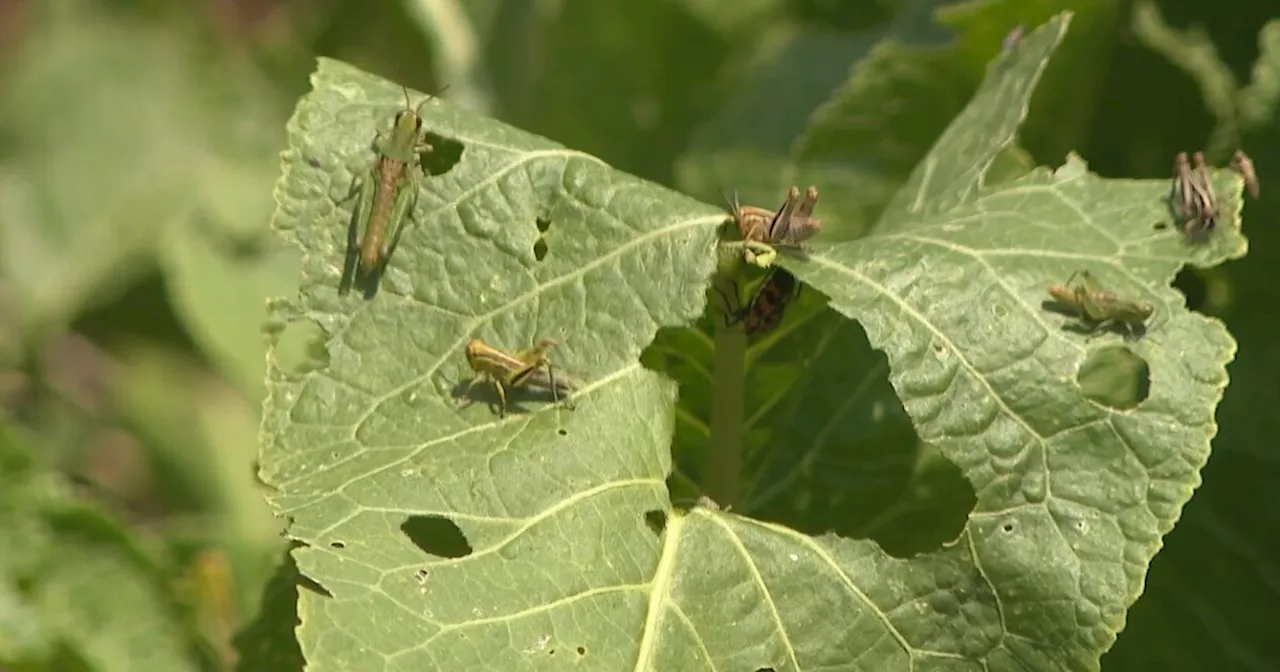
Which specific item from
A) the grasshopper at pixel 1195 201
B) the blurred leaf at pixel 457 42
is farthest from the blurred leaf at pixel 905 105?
the blurred leaf at pixel 457 42

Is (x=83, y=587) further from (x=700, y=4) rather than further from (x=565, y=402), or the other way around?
(x=700, y=4)

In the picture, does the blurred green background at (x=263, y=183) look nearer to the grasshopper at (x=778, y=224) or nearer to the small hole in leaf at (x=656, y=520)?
the small hole in leaf at (x=656, y=520)

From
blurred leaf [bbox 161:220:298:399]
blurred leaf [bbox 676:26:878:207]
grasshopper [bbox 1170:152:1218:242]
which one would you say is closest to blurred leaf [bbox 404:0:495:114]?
blurred leaf [bbox 161:220:298:399]

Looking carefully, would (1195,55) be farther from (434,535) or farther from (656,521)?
(434,535)

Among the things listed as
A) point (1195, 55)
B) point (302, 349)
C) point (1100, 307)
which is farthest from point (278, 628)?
point (1195, 55)

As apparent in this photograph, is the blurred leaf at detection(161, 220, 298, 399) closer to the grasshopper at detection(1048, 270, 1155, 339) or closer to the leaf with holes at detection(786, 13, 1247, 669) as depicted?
the leaf with holes at detection(786, 13, 1247, 669)

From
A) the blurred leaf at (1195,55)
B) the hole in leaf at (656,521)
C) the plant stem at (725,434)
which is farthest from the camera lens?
the blurred leaf at (1195,55)
